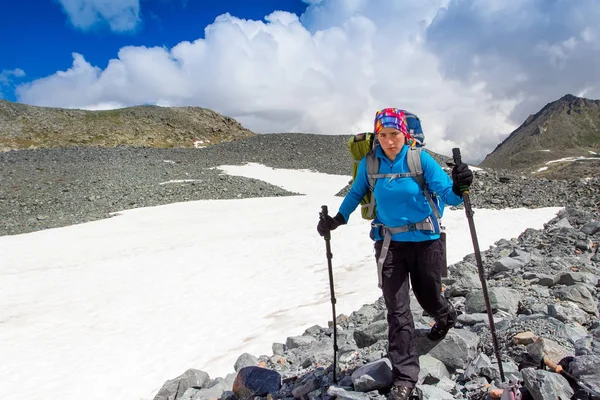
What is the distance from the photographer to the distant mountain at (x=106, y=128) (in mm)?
71312

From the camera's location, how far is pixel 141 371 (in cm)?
727

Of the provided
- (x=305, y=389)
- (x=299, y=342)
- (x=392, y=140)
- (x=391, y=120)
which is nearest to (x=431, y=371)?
(x=305, y=389)

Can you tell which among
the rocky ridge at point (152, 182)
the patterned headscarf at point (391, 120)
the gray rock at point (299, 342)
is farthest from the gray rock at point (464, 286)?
the rocky ridge at point (152, 182)

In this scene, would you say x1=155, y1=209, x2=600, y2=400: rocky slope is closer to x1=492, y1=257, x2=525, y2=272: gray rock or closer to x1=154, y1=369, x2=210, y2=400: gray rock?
x1=154, y1=369, x2=210, y2=400: gray rock

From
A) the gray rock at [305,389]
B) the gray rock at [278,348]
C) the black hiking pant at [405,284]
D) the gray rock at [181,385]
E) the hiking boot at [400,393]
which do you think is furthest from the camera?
the gray rock at [278,348]

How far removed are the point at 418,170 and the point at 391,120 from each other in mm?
561

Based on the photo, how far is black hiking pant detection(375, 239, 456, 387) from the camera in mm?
3938

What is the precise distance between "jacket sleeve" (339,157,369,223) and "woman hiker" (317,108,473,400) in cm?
24

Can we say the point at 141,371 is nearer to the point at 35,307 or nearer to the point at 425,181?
the point at 35,307

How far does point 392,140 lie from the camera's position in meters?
4.07

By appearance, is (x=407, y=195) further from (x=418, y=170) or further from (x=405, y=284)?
(x=405, y=284)

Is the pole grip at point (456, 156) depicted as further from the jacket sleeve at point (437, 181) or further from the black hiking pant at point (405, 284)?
the black hiking pant at point (405, 284)

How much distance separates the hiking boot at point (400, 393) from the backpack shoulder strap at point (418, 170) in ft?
5.35

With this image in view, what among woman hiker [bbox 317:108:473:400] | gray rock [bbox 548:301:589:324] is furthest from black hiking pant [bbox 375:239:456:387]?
gray rock [bbox 548:301:589:324]
